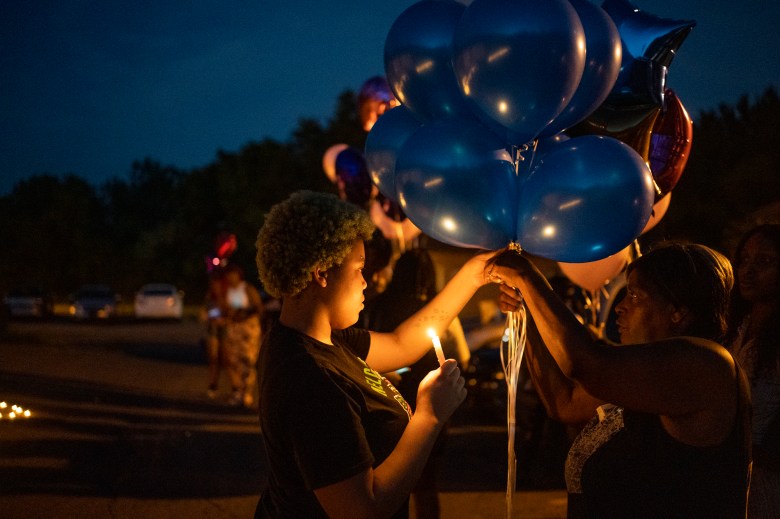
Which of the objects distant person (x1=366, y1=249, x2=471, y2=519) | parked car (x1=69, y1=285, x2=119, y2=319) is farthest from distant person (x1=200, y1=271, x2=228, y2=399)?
parked car (x1=69, y1=285, x2=119, y2=319)

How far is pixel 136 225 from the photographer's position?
7300 cm

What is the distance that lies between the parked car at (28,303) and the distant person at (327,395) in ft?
106

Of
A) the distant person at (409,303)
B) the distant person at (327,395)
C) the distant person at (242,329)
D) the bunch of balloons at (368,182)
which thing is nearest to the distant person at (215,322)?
the distant person at (242,329)

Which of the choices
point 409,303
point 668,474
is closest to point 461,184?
point 668,474

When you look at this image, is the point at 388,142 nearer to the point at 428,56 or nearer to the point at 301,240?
the point at 428,56

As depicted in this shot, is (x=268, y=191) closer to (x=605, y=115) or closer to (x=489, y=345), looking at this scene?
(x=489, y=345)

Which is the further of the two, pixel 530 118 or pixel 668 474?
pixel 530 118

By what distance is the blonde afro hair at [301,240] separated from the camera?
2.28m

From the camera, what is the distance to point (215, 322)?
10633 millimetres

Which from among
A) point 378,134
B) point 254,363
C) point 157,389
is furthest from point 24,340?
point 378,134

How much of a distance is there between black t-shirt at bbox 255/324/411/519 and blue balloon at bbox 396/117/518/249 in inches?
27.4

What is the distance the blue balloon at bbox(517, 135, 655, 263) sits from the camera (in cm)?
252

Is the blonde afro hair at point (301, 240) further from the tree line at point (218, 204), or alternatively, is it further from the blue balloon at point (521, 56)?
the tree line at point (218, 204)

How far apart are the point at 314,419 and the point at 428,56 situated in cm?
169
